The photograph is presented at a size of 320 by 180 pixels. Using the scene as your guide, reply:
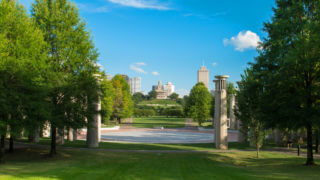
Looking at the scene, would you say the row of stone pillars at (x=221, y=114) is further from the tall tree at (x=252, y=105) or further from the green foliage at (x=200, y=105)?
the green foliage at (x=200, y=105)

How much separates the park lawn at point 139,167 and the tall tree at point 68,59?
102 inches

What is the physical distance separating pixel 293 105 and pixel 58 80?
50.9ft

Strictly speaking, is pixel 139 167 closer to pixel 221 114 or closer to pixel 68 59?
pixel 68 59

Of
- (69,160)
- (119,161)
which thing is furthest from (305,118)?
(69,160)

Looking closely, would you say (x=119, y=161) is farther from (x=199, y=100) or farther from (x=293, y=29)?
(x=199, y=100)

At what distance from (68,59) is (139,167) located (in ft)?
31.2

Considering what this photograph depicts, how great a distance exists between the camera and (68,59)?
61.8 feet

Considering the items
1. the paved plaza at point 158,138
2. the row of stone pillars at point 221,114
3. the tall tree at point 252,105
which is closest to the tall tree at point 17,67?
the tall tree at point 252,105

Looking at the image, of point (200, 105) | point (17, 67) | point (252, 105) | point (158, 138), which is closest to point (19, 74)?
point (17, 67)

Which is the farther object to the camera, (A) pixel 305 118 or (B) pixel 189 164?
(B) pixel 189 164

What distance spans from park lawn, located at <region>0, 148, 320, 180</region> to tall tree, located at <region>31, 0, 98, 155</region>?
2.60 m

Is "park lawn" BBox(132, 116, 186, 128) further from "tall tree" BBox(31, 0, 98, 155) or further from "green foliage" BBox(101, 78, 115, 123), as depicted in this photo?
"tall tree" BBox(31, 0, 98, 155)

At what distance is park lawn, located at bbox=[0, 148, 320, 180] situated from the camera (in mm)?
12797

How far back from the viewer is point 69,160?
57.8 ft
